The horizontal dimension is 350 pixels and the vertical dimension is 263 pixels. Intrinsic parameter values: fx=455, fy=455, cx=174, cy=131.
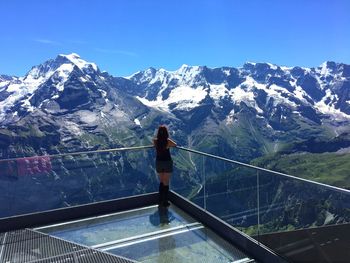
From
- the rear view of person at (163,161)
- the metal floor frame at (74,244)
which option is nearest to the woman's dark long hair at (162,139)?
the rear view of person at (163,161)

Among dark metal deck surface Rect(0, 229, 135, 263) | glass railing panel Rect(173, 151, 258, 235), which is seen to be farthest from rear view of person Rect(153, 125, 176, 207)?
dark metal deck surface Rect(0, 229, 135, 263)

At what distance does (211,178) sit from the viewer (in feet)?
31.7

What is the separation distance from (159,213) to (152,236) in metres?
1.68

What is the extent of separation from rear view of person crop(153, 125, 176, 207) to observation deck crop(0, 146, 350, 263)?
0.34 metres

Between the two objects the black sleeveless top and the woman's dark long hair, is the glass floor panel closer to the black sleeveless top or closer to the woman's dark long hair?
the black sleeveless top

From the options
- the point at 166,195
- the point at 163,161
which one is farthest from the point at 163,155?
the point at 166,195

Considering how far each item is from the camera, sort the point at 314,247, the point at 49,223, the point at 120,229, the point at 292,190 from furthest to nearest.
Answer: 1. the point at 49,223
2. the point at 120,229
3. the point at 292,190
4. the point at 314,247

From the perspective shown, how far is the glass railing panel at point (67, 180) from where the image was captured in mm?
9375

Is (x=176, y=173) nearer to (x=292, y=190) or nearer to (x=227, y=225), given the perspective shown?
(x=227, y=225)

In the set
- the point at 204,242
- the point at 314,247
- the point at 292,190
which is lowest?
the point at 204,242

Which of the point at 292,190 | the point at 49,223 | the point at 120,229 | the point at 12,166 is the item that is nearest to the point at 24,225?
the point at 49,223

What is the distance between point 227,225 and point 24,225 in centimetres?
414

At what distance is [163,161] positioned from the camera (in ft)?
34.0

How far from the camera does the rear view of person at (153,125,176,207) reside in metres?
10.4
